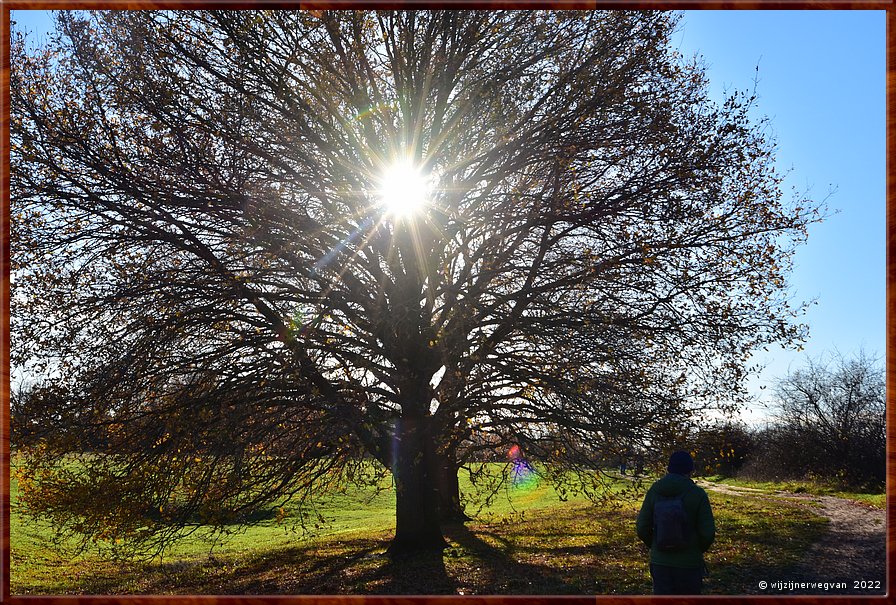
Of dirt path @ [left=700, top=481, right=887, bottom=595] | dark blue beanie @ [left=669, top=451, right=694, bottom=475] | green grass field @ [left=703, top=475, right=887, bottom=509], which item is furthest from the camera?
green grass field @ [left=703, top=475, right=887, bottom=509]

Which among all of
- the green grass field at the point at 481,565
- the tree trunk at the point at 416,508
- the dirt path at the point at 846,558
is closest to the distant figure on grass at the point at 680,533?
the dirt path at the point at 846,558

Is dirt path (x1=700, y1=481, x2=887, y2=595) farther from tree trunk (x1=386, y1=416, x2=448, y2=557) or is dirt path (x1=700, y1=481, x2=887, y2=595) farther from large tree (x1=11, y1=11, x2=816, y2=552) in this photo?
tree trunk (x1=386, y1=416, x2=448, y2=557)

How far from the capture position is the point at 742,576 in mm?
10664

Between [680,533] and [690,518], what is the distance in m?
0.16

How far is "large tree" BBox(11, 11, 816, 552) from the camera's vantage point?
1081 cm

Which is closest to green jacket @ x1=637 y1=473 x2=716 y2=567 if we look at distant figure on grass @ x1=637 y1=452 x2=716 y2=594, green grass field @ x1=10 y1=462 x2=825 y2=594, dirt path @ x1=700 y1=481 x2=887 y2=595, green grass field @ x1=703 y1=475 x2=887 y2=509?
distant figure on grass @ x1=637 y1=452 x2=716 y2=594

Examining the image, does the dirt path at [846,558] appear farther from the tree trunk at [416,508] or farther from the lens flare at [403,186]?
the lens flare at [403,186]

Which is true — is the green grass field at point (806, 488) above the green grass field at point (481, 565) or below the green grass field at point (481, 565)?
above

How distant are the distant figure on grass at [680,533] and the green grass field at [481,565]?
372cm

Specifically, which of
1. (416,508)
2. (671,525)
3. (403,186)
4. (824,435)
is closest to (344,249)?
(403,186)

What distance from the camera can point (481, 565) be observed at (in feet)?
→ 40.7

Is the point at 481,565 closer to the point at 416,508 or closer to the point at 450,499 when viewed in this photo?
the point at 416,508

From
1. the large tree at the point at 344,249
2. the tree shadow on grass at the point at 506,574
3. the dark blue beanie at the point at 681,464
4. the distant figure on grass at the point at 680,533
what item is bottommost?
the tree shadow on grass at the point at 506,574

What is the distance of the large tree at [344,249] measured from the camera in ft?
35.5
